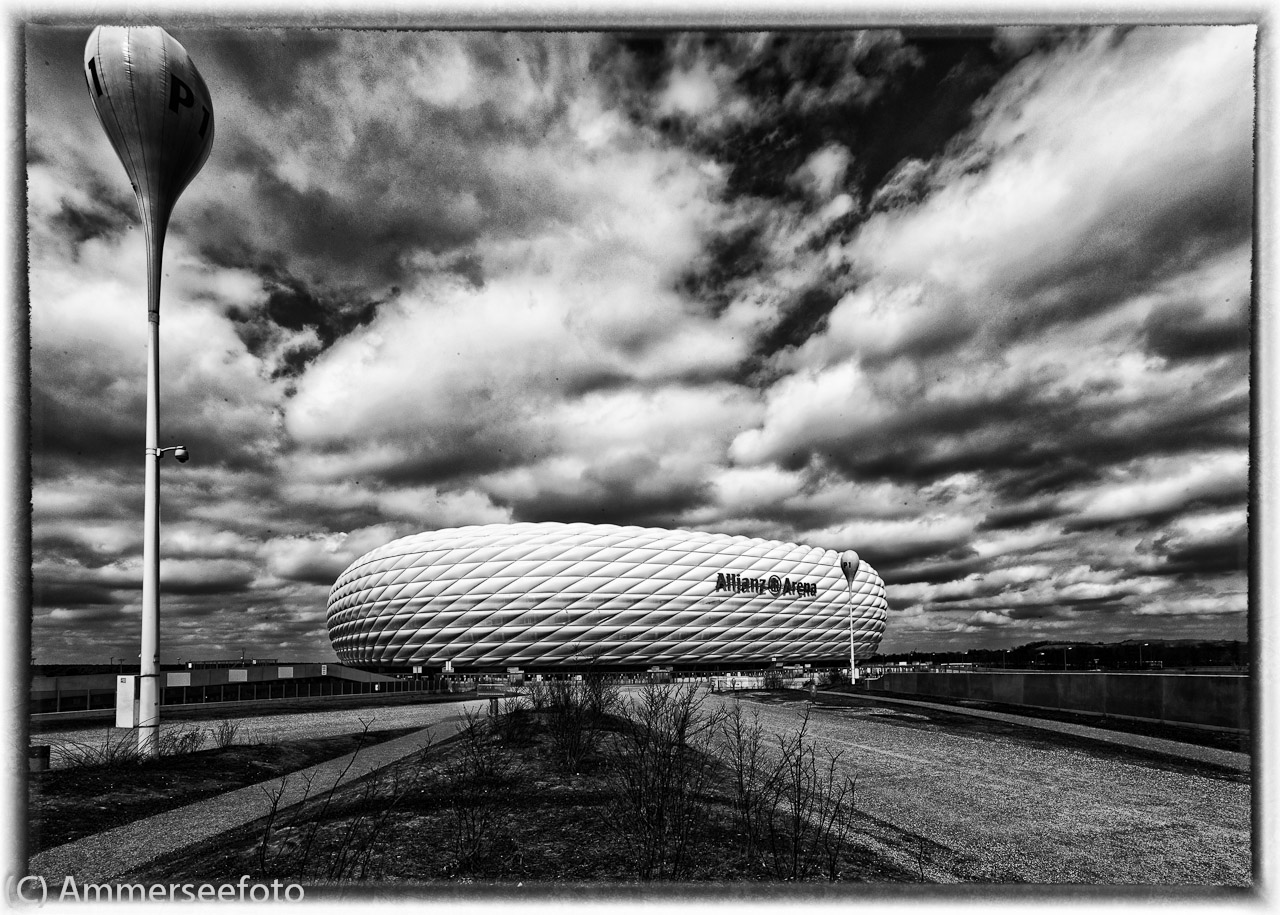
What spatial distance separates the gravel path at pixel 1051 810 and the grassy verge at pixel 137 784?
588cm

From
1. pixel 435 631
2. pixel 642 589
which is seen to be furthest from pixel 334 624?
pixel 642 589

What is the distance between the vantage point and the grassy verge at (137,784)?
5.82 m

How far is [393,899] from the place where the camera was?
3.78 meters

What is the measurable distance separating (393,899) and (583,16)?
212 inches

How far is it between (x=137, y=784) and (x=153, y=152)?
6944 millimetres

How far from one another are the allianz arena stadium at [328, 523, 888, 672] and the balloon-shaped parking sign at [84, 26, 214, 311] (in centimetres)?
5027

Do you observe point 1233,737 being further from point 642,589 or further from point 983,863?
point 642,589

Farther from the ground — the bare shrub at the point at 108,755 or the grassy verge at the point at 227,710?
the bare shrub at the point at 108,755

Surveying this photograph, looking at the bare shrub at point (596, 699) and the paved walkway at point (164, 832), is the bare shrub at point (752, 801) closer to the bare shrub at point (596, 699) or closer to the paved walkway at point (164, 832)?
the paved walkway at point (164, 832)

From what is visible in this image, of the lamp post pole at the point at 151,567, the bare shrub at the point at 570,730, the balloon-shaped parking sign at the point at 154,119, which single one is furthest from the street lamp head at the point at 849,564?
the balloon-shaped parking sign at the point at 154,119

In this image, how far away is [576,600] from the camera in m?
57.1

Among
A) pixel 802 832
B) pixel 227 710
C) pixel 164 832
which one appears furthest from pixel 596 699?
pixel 227 710

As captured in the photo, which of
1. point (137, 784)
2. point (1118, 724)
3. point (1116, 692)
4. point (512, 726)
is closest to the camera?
point (137, 784)

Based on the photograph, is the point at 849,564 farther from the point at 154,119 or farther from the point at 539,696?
the point at 154,119
